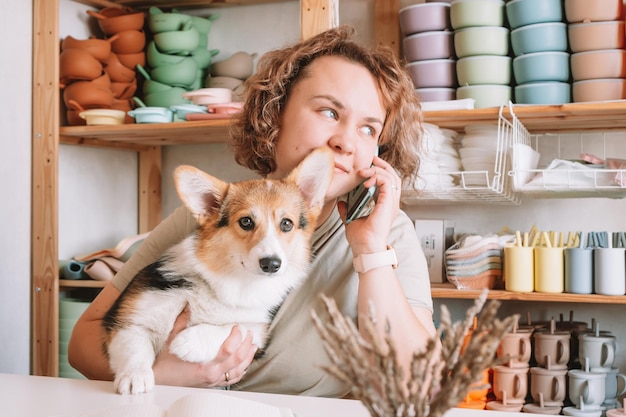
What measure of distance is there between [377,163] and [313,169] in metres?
0.20

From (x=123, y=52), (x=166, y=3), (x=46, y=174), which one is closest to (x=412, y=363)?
(x=46, y=174)

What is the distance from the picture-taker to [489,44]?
2.15m

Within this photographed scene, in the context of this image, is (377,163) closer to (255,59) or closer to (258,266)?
(258,266)

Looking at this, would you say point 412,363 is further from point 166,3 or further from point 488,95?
point 166,3

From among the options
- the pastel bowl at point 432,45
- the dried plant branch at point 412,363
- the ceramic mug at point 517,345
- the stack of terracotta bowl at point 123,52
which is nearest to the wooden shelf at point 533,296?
the ceramic mug at point 517,345

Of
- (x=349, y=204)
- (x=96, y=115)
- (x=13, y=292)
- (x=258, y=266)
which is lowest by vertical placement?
(x=13, y=292)

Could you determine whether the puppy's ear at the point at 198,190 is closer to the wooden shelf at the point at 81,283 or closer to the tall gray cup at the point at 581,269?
the tall gray cup at the point at 581,269

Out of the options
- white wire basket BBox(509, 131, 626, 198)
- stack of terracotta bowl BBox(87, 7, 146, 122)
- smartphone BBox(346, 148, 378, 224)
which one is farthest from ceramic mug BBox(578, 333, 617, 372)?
stack of terracotta bowl BBox(87, 7, 146, 122)

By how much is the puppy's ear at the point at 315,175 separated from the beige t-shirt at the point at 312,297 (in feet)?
0.45

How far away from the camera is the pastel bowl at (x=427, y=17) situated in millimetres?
2213

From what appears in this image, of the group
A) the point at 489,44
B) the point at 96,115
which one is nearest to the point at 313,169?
the point at 489,44

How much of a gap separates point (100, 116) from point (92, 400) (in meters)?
1.67

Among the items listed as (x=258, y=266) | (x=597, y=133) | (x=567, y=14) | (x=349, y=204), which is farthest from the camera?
(x=597, y=133)

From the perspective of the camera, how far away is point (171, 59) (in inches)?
102
